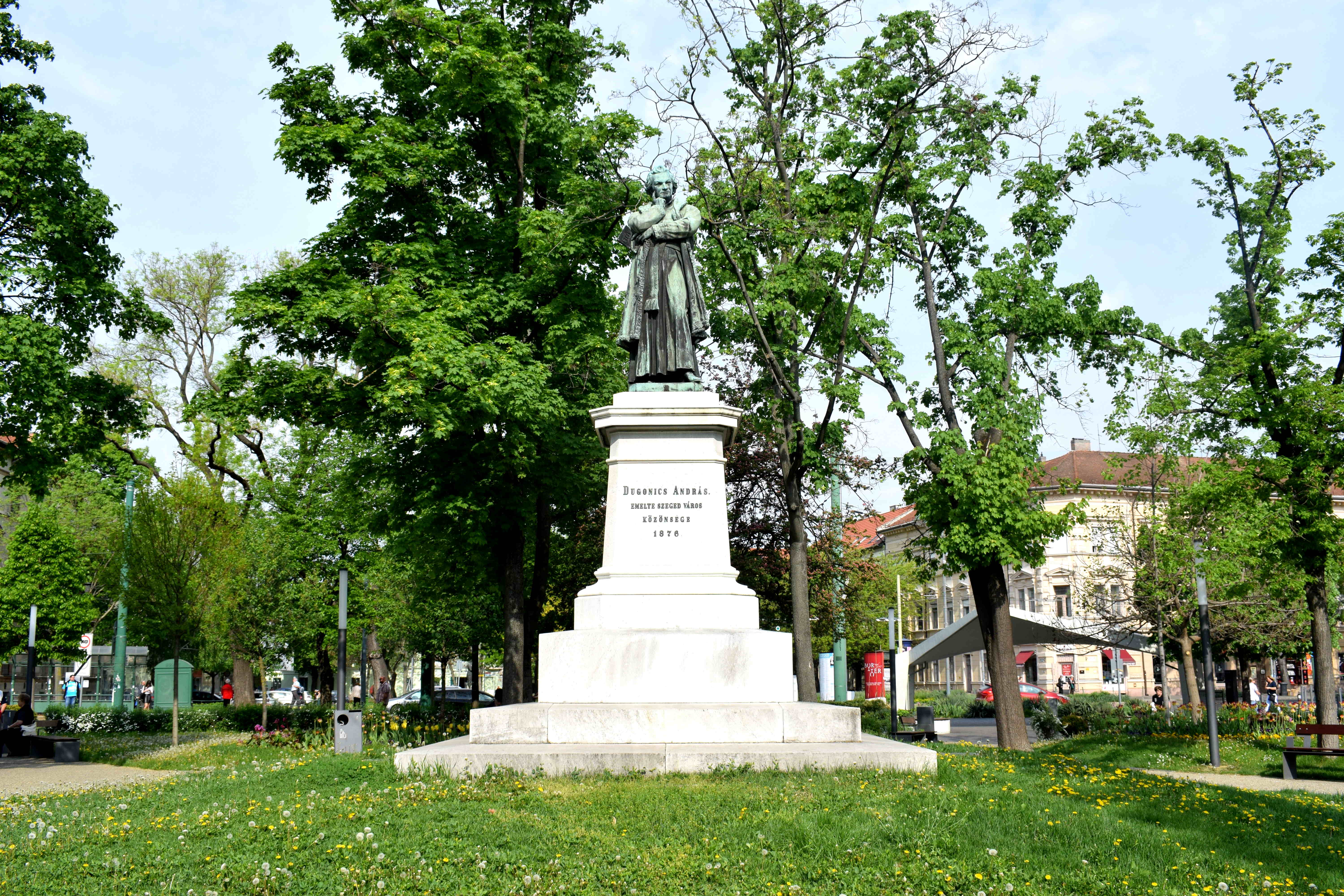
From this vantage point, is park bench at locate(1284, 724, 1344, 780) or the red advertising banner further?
the red advertising banner

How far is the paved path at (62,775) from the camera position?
15.5m

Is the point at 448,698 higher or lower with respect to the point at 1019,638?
lower

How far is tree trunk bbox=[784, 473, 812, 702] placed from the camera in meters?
18.6

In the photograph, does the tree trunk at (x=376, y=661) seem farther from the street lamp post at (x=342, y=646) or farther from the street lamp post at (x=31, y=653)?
the street lamp post at (x=342, y=646)

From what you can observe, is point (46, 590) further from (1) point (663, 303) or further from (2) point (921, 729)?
(1) point (663, 303)

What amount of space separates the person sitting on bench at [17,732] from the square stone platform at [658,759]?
1689 cm

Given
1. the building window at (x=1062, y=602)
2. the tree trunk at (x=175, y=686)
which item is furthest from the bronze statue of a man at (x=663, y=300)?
the building window at (x=1062, y=602)

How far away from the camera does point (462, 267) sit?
20.4m

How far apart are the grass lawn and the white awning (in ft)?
55.7

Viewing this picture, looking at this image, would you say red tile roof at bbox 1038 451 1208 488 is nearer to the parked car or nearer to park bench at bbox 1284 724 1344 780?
park bench at bbox 1284 724 1344 780

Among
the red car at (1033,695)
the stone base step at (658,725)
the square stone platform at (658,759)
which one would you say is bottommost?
the red car at (1033,695)

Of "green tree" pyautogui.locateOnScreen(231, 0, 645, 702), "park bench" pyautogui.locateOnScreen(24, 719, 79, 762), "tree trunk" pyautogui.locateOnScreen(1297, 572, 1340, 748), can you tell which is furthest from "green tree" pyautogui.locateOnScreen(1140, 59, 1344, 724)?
"park bench" pyautogui.locateOnScreen(24, 719, 79, 762)

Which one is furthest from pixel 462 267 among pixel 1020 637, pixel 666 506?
pixel 1020 637

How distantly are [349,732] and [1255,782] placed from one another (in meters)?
13.1
